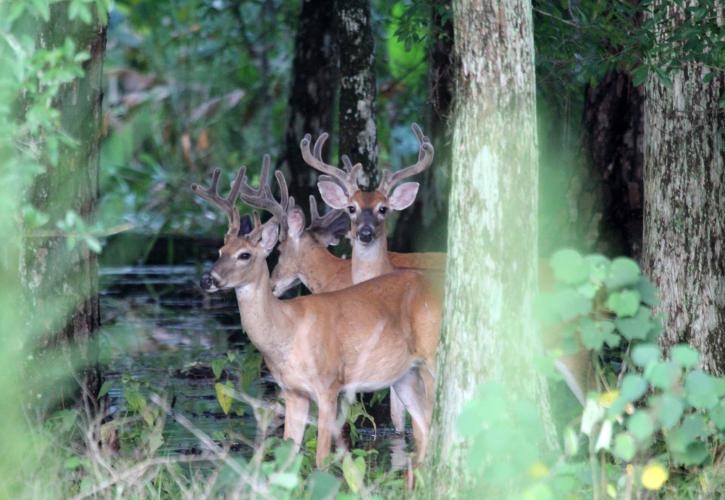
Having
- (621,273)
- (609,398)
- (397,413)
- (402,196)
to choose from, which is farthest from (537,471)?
(402,196)

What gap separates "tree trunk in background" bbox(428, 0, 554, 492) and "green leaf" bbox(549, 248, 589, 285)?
88 centimetres

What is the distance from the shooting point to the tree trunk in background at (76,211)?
8078 millimetres

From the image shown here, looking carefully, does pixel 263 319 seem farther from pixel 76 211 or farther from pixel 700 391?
pixel 700 391

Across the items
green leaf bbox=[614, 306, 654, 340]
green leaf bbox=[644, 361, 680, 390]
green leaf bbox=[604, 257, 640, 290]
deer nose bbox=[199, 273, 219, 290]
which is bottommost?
green leaf bbox=[644, 361, 680, 390]

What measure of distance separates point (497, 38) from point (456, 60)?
0.25 metres

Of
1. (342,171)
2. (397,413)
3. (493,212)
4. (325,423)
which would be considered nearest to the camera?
(493,212)

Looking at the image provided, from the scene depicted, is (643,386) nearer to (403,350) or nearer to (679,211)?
(679,211)

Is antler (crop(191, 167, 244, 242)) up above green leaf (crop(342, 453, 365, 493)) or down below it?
above

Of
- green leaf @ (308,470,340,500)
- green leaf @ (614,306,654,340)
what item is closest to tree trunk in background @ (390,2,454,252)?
green leaf @ (308,470,340,500)

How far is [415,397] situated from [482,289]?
9.56 ft

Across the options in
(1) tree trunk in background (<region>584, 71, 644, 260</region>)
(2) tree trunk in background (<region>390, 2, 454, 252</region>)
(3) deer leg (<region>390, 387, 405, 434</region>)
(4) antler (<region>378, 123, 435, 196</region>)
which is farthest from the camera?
(1) tree trunk in background (<region>584, 71, 644, 260</region>)

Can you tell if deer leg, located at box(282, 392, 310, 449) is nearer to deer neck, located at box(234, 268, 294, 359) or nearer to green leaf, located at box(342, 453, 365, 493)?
deer neck, located at box(234, 268, 294, 359)

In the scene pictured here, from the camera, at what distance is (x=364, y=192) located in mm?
11211

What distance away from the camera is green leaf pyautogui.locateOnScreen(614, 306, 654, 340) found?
5.89 m
